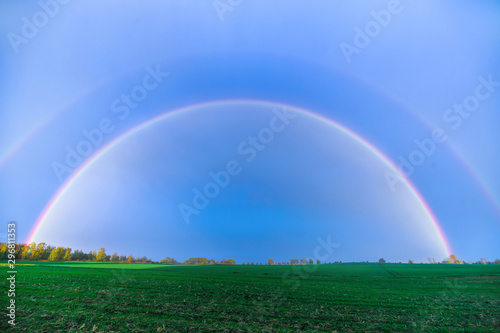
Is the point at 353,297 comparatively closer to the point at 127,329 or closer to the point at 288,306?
the point at 288,306

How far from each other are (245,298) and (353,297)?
12.1 m

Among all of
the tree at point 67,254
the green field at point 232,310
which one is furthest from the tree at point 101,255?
the green field at point 232,310

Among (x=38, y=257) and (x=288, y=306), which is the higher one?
(x=288, y=306)

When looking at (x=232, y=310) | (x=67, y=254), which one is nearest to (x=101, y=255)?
(x=67, y=254)

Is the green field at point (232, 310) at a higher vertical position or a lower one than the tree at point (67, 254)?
higher

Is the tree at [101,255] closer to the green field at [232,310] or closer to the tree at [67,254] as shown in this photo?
the tree at [67,254]

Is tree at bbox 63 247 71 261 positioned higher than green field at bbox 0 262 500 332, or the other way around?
green field at bbox 0 262 500 332

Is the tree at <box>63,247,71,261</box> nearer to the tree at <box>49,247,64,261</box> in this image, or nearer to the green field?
the tree at <box>49,247,64,261</box>

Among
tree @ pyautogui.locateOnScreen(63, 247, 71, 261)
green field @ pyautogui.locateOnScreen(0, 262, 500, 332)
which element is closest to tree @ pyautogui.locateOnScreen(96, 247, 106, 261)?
tree @ pyautogui.locateOnScreen(63, 247, 71, 261)

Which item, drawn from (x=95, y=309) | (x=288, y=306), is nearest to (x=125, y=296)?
(x=95, y=309)

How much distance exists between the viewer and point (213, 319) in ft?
62.3

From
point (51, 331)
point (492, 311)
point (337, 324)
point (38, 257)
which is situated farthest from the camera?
point (38, 257)

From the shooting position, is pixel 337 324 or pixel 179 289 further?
pixel 179 289

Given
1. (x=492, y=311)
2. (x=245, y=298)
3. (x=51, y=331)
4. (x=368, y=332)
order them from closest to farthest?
1. (x=51, y=331)
2. (x=368, y=332)
3. (x=492, y=311)
4. (x=245, y=298)
